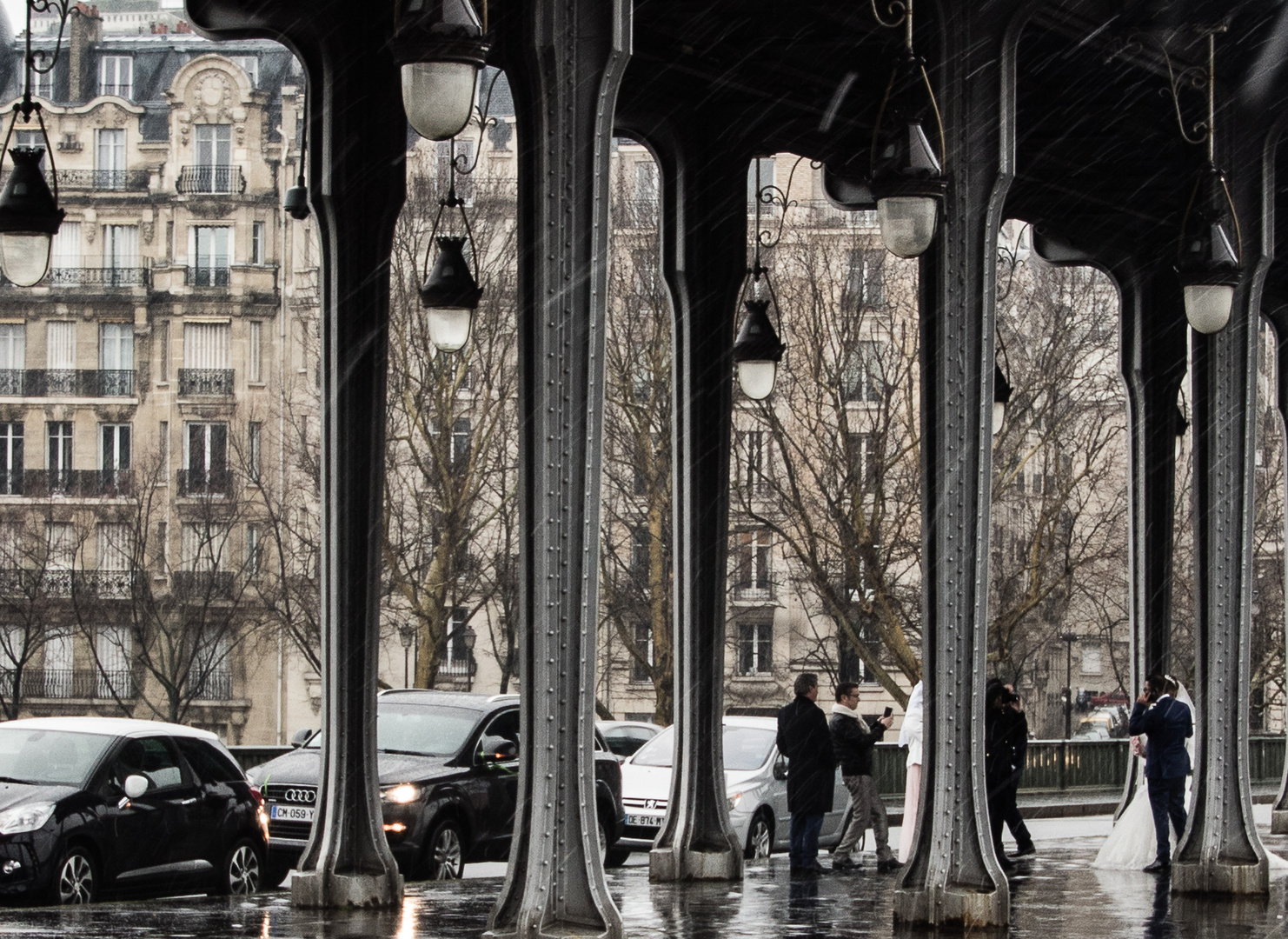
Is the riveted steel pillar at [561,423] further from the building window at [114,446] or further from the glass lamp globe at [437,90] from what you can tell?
the building window at [114,446]

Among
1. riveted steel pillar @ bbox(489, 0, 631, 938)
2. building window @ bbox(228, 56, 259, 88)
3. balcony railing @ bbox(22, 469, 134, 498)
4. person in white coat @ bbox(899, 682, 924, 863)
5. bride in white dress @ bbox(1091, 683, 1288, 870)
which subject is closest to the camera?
riveted steel pillar @ bbox(489, 0, 631, 938)

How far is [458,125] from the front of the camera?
28.4ft

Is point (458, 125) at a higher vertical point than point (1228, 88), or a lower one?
lower

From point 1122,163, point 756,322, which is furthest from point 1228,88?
point 756,322

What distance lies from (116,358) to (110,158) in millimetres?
7161

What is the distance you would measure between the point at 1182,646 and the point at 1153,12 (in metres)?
41.8

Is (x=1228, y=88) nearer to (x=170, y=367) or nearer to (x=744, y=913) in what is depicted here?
(x=744, y=913)

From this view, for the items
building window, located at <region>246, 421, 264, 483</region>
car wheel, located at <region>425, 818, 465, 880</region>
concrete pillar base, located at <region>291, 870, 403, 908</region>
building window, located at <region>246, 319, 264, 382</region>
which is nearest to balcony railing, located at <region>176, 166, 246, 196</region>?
building window, located at <region>246, 319, 264, 382</region>

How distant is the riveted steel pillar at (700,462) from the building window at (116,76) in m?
58.8

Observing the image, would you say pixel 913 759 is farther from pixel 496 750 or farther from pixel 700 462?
pixel 496 750

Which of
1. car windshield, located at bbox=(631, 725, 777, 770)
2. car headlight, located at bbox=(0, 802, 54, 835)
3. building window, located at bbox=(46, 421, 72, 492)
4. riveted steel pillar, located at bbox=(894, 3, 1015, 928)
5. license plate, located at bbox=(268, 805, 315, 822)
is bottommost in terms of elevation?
license plate, located at bbox=(268, 805, 315, 822)

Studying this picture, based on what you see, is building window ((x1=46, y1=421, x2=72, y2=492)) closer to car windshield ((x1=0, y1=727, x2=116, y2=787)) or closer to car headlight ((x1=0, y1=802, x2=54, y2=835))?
car windshield ((x1=0, y1=727, x2=116, y2=787))

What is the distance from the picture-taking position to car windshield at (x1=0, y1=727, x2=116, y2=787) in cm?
1504

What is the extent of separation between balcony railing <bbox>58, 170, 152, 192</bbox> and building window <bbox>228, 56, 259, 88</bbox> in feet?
18.6
